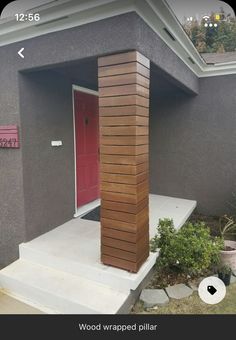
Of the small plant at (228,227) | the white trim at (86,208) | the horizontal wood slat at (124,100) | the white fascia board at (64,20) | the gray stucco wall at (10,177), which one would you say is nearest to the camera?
the white fascia board at (64,20)

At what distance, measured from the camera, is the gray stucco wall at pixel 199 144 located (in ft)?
16.5

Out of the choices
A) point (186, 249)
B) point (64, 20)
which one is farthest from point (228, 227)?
point (64, 20)

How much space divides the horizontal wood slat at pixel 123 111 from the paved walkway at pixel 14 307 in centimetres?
216

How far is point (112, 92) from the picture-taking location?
247cm

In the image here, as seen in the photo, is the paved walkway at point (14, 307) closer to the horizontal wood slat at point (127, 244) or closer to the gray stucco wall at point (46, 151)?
the gray stucco wall at point (46, 151)

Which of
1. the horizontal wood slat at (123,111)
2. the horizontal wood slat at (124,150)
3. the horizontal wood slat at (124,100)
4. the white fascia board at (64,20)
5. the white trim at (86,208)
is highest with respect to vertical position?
the white fascia board at (64,20)

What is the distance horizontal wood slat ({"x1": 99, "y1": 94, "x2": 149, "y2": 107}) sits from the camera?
2.37 meters

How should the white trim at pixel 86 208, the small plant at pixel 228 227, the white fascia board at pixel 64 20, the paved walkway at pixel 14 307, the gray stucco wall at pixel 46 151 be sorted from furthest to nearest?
the white trim at pixel 86 208, the small plant at pixel 228 227, the gray stucco wall at pixel 46 151, the paved walkway at pixel 14 307, the white fascia board at pixel 64 20

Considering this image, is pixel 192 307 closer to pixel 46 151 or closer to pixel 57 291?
pixel 57 291

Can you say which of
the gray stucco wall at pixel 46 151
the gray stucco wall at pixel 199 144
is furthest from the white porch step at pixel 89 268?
the gray stucco wall at pixel 199 144

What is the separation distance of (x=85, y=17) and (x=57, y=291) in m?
2.79
